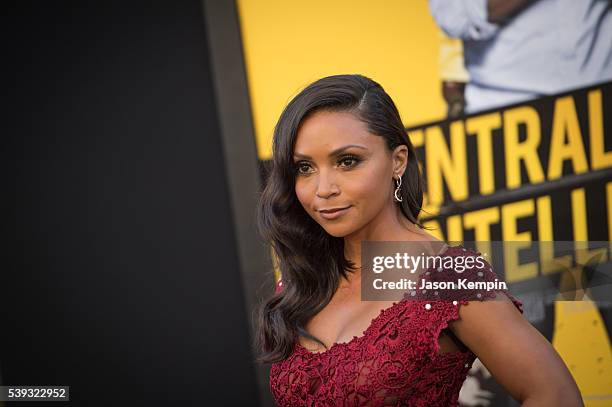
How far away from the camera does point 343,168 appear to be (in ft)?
5.98

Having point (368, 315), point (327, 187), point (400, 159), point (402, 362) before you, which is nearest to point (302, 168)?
point (327, 187)

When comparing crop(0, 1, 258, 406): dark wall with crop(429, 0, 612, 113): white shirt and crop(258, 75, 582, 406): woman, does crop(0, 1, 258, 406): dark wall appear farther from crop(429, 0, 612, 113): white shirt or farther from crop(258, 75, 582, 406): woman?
crop(258, 75, 582, 406): woman

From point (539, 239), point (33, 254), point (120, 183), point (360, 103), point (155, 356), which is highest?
point (360, 103)

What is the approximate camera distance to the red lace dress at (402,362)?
5.83ft

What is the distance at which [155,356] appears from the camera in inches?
146

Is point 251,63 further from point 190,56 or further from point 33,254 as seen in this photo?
point 33,254

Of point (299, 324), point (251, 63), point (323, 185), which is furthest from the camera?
point (251, 63)

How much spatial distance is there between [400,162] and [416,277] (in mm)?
305

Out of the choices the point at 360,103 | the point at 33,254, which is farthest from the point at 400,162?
the point at 33,254

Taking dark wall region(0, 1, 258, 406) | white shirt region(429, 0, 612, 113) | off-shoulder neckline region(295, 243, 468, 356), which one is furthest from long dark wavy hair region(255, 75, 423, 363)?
white shirt region(429, 0, 612, 113)

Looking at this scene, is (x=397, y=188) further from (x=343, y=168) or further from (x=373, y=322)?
(x=373, y=322)

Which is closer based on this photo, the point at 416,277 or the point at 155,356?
the point at 416,277

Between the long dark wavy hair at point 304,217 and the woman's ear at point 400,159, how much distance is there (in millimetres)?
19

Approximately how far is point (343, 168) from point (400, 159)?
19 cm
